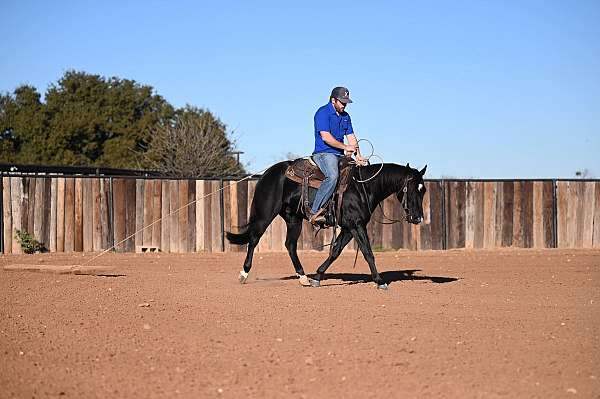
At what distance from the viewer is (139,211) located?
22.1 metres

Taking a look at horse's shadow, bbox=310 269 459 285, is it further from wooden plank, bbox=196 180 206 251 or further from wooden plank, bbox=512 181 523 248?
wooden plank, bbox=512 181 523 248

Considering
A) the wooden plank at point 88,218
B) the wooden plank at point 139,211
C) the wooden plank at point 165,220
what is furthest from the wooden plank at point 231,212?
the wooden plank at point 88,218

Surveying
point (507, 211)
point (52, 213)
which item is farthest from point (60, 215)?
point (507, 211)

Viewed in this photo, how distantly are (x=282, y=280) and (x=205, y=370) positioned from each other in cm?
777

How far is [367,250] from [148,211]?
34.1 feet

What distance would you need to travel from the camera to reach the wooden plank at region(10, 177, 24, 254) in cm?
2114

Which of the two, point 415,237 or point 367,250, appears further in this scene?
point 415,237

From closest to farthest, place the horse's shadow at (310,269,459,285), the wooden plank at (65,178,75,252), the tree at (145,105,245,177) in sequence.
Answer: the horse's shadow at (310,269,459,285), the wooden plank at (65,178,75,252), the tree at (145,105,245,177)

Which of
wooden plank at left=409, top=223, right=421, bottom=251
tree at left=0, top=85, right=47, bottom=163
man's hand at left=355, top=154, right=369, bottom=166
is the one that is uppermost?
tree at left=0, top=85, right=47, bottom=163

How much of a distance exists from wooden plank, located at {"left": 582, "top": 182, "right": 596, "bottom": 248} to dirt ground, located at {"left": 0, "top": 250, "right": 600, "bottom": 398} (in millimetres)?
9258

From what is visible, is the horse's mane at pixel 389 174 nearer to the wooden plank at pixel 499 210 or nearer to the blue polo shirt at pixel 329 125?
the blue polo shirt at pixel 329 125

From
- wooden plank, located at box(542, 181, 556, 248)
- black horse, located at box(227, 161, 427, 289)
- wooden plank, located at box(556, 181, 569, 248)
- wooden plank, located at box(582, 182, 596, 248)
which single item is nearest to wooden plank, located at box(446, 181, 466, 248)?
wooden plank, located at box(542, 181, 556, 248)

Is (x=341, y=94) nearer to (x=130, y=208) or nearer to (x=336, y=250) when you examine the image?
(x=336, y=250)

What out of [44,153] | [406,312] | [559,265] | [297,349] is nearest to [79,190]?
[559,265]
